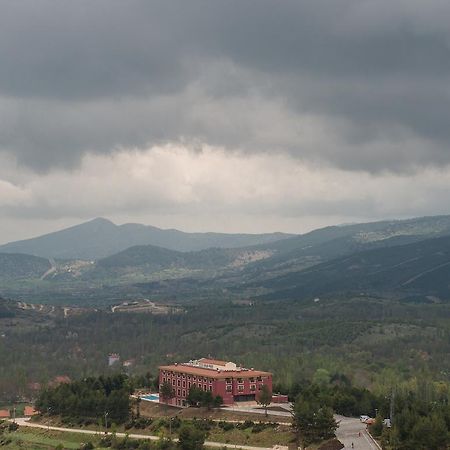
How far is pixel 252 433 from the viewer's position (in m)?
158

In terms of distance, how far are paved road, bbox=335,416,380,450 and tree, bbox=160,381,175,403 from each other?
41412 mm

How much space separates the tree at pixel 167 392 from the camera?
19200 centimetres

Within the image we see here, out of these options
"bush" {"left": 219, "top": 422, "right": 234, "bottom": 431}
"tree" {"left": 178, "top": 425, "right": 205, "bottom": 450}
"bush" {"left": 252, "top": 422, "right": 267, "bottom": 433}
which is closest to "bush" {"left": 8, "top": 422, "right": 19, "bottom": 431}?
"bush" {"left": 219, "top": 422, "right": 234, "bottom": 431}

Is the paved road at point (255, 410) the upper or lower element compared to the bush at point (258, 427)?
lower

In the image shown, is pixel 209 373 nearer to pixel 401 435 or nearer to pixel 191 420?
pixel 191 420

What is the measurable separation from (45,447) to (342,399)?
59972 mm

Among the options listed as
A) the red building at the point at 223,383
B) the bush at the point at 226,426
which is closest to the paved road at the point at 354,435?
the bush at the point at 226,426

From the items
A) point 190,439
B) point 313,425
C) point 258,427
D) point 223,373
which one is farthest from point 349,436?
point 223,373

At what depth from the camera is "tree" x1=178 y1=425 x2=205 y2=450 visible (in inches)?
5851

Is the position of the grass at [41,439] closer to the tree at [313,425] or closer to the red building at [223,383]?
the red building at [223,383]

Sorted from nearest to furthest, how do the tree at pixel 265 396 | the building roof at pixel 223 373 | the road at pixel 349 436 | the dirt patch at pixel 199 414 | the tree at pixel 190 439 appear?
the road at pixel 349 436 → the tree at pixel 190 439 → the dirt patch at pixel 199 414 → the tree at pixel 265 396 → the building roof at pixel 223 373

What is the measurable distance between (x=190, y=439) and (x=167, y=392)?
43285mm

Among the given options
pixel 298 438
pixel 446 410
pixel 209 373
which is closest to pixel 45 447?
pixel 209 373

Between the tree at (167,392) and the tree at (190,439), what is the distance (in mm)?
40328
